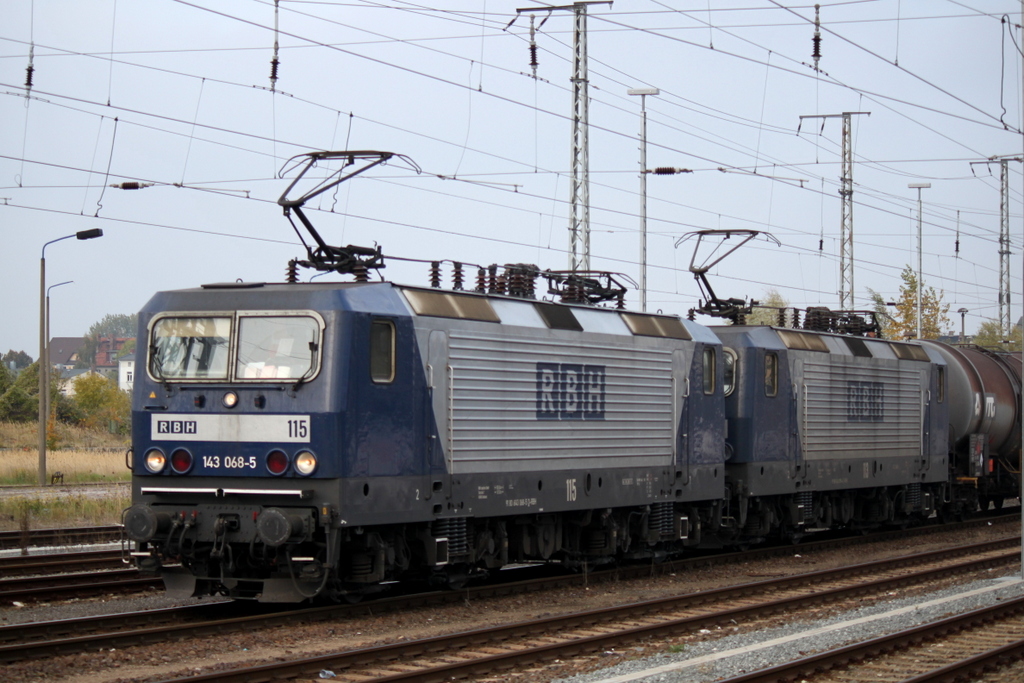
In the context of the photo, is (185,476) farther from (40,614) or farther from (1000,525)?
(1000,525)

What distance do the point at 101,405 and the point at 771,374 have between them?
184 feet

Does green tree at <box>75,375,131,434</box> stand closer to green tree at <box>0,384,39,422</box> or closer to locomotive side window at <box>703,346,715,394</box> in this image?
green tree at <box>0,384,39,422</box>

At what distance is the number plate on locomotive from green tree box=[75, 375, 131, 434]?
52.8m

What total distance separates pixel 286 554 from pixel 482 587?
3.40 m

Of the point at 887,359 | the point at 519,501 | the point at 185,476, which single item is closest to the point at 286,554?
the point at 185,476

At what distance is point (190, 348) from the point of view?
13.5m

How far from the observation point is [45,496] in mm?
30969

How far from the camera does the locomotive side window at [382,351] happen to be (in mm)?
13344

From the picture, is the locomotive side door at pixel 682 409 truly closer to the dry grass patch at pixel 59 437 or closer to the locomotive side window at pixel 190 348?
the locomotive side window at pixel 190 348

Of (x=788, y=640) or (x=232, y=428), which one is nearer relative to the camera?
(x=788, y=640)

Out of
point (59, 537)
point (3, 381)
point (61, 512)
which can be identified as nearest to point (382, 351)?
point (59, 537)

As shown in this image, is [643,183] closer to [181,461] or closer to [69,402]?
[181,461]

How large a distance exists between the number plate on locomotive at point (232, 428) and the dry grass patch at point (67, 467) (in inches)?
1087

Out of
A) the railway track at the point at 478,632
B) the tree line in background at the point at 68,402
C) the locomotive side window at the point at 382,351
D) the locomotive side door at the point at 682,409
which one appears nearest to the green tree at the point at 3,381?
the tree line in background at the point at 68,402
